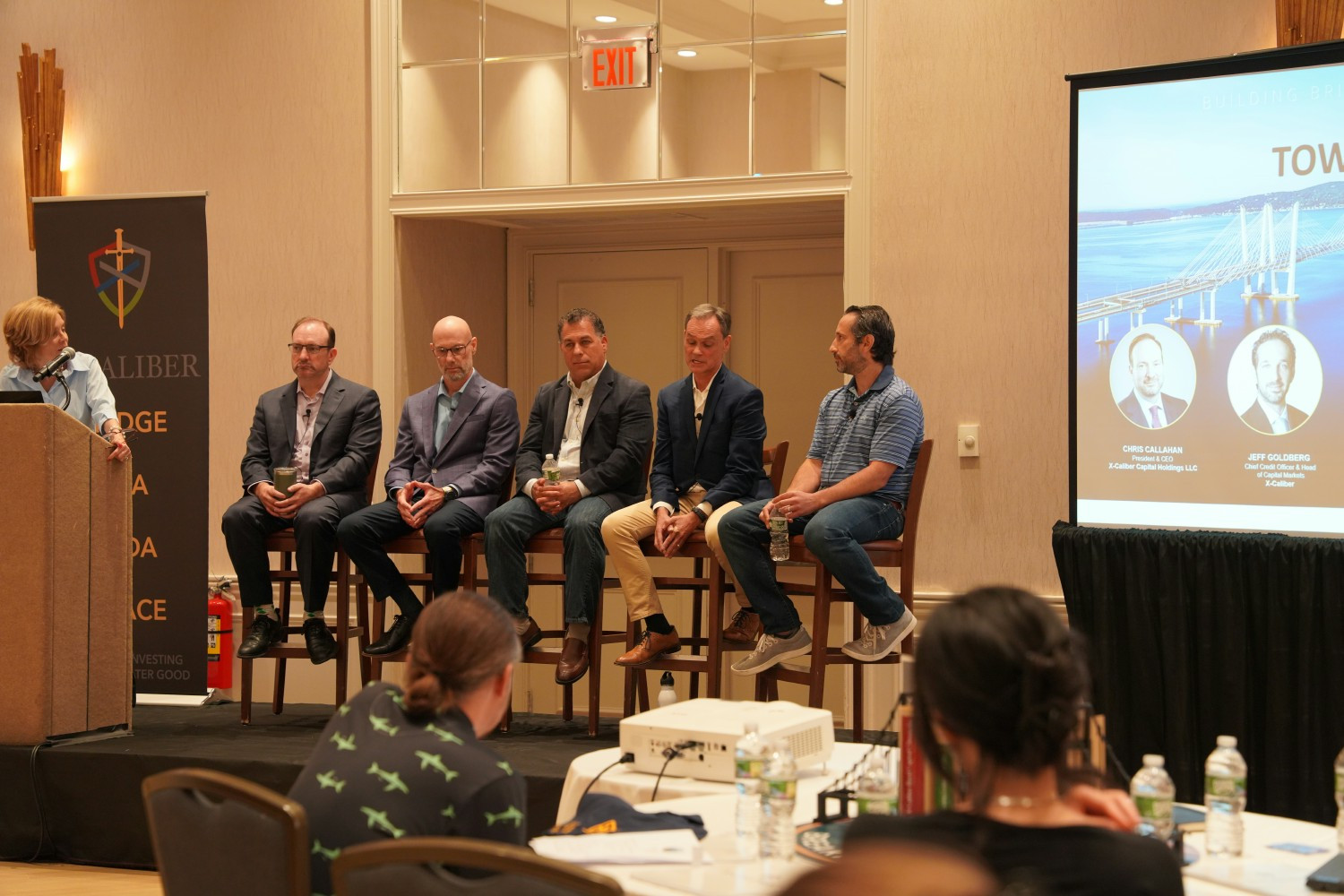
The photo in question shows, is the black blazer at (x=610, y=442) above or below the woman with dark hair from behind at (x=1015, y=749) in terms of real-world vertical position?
above

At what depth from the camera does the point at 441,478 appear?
4984 mm

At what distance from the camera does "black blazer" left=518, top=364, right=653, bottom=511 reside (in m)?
4.82

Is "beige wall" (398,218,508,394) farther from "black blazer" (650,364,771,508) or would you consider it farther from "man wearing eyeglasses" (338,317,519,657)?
"black blazer" (650,364,771,508)

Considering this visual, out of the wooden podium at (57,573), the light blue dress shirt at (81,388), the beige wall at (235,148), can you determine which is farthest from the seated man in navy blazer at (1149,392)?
the light blue dress shirt at (81,388)

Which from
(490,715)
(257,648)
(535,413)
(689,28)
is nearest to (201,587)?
(257,648)

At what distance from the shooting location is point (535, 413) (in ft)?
16.6

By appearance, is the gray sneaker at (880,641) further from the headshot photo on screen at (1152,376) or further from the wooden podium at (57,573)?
the wooden podium at (57,573)

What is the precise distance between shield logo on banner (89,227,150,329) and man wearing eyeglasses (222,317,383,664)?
0.61 m

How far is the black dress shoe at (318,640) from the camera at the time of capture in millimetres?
4844

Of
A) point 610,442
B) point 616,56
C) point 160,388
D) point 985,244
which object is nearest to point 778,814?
point 610,442

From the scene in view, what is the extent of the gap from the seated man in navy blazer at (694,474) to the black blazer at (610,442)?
0.07 meters

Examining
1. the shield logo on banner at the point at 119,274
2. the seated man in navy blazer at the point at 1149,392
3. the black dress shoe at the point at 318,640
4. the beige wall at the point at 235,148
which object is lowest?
the black dress shoe at the point at 318,640

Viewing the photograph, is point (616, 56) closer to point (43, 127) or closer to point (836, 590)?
point (836, 590)

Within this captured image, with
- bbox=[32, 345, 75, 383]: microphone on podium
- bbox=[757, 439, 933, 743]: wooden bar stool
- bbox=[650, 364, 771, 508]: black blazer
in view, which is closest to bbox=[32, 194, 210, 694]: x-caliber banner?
bbox=[32, 345, 75, 383]: microphone on podium
